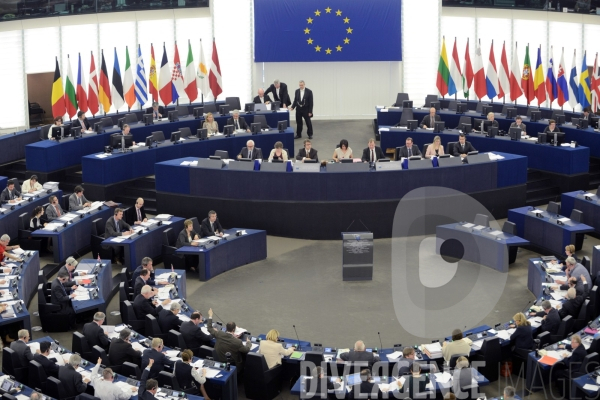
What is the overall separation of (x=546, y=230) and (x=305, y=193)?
244 inches

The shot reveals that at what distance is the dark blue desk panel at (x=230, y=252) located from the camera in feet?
70.7

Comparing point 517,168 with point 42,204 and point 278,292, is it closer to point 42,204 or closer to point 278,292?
point 278,292

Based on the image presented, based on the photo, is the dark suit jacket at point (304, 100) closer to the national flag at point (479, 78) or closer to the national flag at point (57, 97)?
the national flag at point (479, 78)

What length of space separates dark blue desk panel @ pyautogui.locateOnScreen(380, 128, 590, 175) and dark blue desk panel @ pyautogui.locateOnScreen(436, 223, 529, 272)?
5272mm

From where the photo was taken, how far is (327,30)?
34.7m

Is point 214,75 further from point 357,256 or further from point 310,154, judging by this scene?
point 357,256

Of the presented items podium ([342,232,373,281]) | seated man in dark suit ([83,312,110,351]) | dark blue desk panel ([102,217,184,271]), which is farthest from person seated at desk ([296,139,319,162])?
seated man in dark suit ([83,312,110,351])

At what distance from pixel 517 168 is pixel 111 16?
16.0m

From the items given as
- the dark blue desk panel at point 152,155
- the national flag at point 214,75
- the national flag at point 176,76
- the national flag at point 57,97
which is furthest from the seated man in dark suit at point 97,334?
the national flag at point 214,75

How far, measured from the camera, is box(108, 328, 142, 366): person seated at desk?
1591cm

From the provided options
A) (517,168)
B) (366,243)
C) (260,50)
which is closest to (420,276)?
(366,243)

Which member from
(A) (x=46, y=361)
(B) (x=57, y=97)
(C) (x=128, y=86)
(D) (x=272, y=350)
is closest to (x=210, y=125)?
(C) (x=128, y=86)

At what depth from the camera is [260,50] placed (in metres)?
34.8

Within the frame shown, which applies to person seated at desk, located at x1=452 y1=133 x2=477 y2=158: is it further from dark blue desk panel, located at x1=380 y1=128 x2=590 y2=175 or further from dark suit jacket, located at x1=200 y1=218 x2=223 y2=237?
dark suit jacket, located at x1=200 y1=218 x2=223 y2=237
